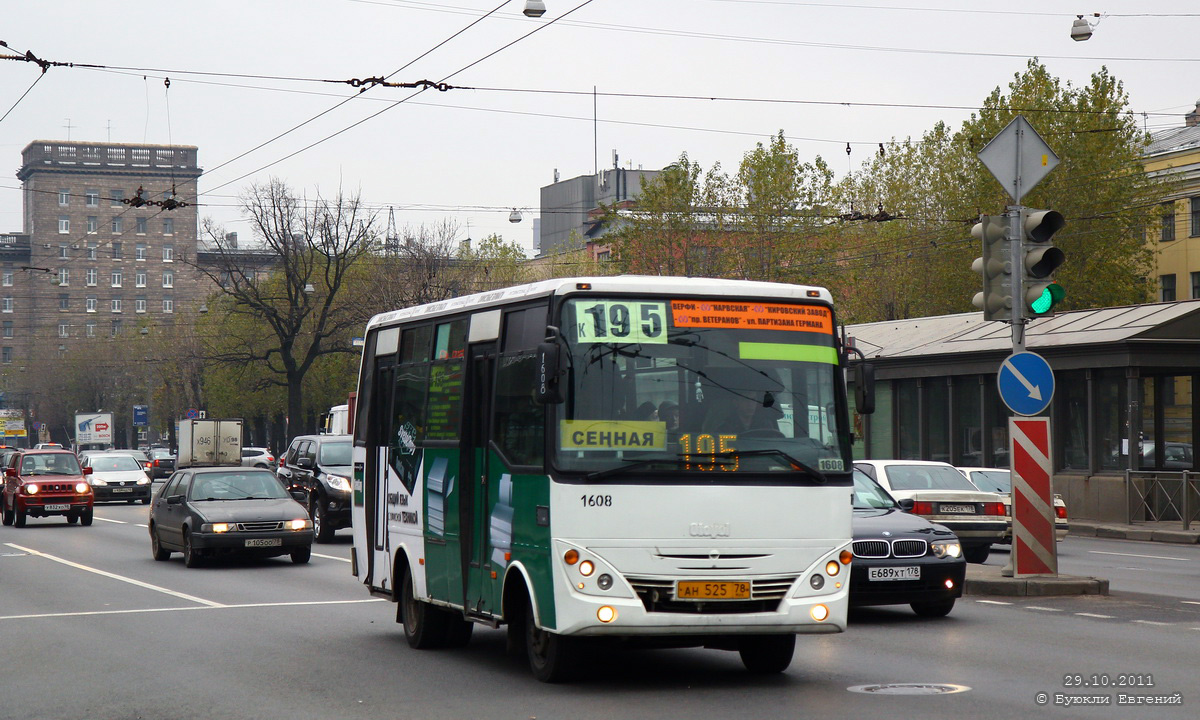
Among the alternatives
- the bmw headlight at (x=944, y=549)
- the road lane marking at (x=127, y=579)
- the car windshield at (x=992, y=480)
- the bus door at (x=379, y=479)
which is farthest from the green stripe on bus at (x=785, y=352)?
the car windshield at (x=992, y=480)

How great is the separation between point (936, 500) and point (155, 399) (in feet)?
276

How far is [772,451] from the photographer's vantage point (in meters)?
9.98

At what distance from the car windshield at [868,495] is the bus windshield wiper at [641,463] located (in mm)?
5714

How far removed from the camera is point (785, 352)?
33.6ft

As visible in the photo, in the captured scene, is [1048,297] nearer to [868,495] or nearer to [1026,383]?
[1026,383]

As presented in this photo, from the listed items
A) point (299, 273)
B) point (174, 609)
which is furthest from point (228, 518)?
point (299, 273)

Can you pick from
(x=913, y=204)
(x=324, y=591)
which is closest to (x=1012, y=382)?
(x=324, y=591)

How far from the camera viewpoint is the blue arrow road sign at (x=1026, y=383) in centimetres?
1577

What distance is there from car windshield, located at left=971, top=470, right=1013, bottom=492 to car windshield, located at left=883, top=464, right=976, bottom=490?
3010 mm

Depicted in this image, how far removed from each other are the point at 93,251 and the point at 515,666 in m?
149

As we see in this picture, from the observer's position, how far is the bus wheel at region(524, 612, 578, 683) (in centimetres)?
1002

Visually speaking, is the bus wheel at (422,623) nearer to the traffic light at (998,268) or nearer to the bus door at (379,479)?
the bus door at (379,479)

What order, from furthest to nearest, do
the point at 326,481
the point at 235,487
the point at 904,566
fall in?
the point at 326,481
the point at 235,487
the point at 904,566

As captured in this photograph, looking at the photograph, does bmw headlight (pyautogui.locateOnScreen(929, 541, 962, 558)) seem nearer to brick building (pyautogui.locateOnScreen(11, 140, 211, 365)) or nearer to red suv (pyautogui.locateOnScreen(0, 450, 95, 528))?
red suv (pyautogui.locateOnScreen(0, 450, 95, 528))
